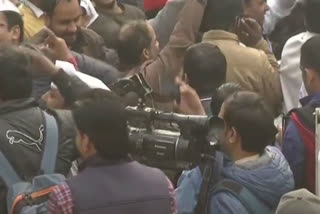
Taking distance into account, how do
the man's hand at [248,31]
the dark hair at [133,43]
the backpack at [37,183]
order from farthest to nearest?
1. the man's hand at [248,31]
2. the dark hair at [133,43]
3. the backpack at [37,183]

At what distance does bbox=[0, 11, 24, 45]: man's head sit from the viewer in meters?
5.05

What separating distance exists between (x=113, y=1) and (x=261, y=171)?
284 centimetres

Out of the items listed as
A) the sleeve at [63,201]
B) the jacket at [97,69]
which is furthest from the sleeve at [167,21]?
the sleeve at [63,201]

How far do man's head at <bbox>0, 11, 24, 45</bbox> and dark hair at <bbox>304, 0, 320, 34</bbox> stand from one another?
1.58 m

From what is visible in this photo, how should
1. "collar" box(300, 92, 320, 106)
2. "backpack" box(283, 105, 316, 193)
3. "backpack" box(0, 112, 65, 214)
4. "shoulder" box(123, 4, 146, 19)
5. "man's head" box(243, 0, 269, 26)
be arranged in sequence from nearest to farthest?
"backpack" box(0, 112, 65, 214)
"backpack" box(283, 105, 316, 193)
"collar" box(300, 92, 320, 106)
"man's head" box(243, 0, 269, 26)
"shoulder" box(123, 4, 146, 19)

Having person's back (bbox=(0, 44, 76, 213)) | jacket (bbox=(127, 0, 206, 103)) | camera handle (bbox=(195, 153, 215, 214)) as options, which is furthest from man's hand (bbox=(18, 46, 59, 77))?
camera handle (bbox=(195, 153, 215, 214))

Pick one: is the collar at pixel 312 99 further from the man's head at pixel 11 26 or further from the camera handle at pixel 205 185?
the man's head at pixel 11 26

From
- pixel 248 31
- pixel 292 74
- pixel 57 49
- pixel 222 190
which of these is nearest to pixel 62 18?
pixel 57 49

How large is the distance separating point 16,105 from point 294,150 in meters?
1.26

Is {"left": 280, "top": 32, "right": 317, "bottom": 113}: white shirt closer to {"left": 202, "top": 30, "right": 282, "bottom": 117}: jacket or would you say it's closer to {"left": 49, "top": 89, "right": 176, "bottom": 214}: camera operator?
{"left": 202, "top": 30, "right": 282, "bottom": 117}: jacket

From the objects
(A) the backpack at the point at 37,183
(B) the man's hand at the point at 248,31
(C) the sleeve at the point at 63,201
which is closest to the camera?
(C) the sleeve at the point at 63,201

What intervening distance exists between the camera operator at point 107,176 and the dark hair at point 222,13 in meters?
1.77

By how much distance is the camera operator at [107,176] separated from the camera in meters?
3.39

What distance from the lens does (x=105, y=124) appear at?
345 cm
